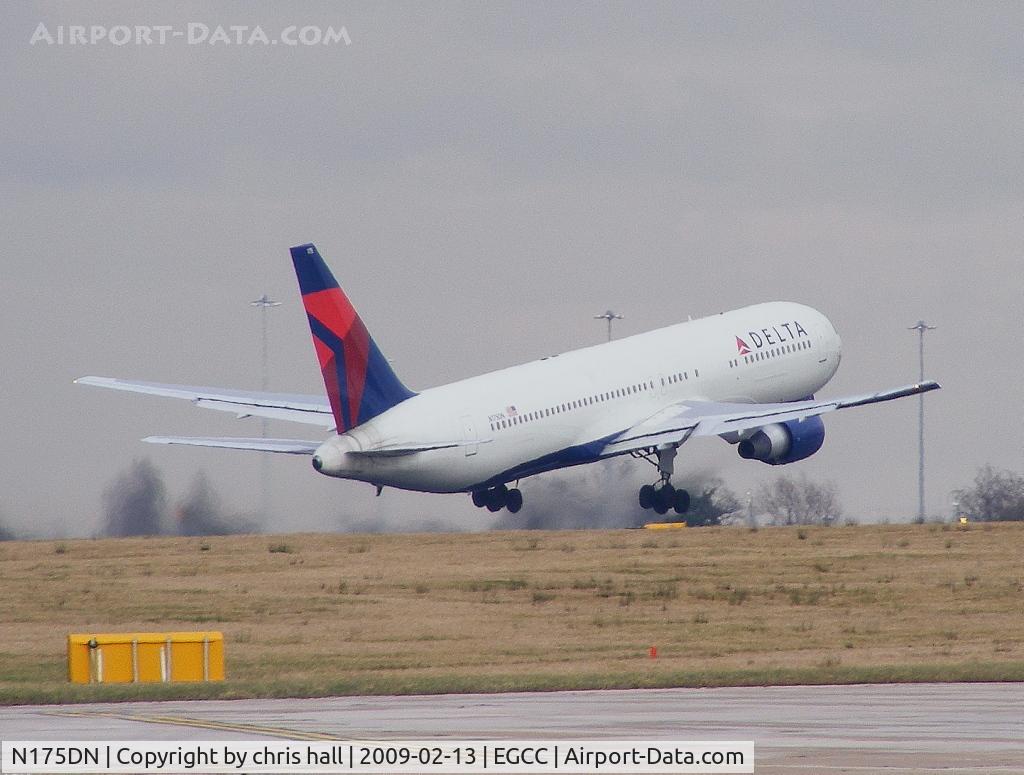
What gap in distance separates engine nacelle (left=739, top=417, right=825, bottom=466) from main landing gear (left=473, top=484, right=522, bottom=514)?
816 cm

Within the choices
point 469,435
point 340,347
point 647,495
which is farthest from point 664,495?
point 340,347

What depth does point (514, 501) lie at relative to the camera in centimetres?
6912

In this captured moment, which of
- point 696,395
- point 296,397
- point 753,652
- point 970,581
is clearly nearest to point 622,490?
point 696,395

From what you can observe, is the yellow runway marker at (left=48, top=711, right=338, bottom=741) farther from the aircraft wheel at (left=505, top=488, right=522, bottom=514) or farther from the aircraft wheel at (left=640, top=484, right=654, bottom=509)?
the aircraft wheel at (left=640, top=484, right=654, bottom=509)

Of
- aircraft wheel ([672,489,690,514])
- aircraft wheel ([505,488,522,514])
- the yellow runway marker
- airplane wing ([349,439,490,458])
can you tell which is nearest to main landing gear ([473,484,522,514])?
aircraft wheel ([505,488,522,514])

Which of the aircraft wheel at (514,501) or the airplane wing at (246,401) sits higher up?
the airplane wing at (246,401)

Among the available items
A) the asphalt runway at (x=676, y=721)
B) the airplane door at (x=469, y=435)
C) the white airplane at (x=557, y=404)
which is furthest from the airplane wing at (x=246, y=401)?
the asphalt runway at (x=676, y=721)

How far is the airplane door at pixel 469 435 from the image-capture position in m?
61.4

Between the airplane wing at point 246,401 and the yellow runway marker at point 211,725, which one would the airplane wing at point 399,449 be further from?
the yellow runway marker at point 211,725

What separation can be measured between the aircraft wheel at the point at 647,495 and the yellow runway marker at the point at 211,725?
39105mm

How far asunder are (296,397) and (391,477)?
1171 cm

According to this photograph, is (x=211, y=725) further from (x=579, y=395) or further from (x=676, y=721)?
(x=579, y=395)

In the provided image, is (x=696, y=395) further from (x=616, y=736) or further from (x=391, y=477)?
(x=616, y=736)

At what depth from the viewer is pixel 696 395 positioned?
7025 centimetres
